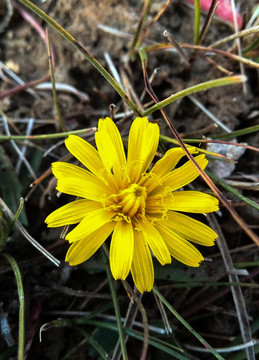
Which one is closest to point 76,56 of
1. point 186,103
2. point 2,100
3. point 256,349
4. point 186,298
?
point 2,100

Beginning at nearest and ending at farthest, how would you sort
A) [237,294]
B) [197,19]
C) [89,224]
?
[89,224], [237,294], [197,19]

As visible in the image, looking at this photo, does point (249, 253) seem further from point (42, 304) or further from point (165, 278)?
point (42, 304)

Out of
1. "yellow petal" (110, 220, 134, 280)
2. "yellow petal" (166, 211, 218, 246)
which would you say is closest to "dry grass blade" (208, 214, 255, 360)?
"yellow petal" (166, 211, 218, 246)

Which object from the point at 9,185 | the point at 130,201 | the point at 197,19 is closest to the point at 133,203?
the point at 130,201

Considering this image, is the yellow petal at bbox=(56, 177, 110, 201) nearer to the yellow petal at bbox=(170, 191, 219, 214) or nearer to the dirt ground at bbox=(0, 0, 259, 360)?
the yellow petal at bbox=(170, 191, 219, 214)

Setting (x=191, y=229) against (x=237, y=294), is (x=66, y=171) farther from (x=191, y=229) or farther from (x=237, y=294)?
(x=237, y=294)
